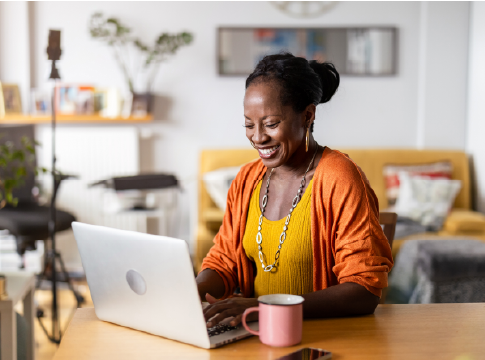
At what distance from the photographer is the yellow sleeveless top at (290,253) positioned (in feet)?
4.22

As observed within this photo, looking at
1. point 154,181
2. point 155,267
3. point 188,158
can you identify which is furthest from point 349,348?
point 188,158

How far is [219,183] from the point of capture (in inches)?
139

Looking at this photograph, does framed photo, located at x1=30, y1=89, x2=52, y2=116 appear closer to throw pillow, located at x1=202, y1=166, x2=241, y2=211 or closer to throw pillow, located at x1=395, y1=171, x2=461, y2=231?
throw pillow, located at x1=202, y1=166, x2=241, y2=211

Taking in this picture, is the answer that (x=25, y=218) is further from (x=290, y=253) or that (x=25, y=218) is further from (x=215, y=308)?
(x=215, y=308)

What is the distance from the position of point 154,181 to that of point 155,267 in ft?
7.34

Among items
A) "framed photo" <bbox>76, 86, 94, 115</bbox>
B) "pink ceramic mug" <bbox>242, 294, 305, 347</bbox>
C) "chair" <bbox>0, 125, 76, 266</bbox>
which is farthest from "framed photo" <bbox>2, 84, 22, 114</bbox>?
"pink ceramic mug" <bbox>242, 294, 305, 347</bbox>

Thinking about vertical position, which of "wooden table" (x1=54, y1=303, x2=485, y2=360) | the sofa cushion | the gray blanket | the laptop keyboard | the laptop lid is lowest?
the gray blanket

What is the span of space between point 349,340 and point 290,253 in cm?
34

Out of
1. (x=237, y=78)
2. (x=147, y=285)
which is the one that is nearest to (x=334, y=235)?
(x=147, y=285)

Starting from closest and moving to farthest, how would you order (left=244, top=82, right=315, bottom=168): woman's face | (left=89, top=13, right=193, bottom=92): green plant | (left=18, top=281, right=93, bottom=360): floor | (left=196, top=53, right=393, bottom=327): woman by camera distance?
(left=196, top=53, right=393, bottom=327): woman
(left=244, top=82, right=315, bottom=168): woman's face
(left=18, top=281, right=93, bottom=360): floor
(left=89, top=13, right=193, bottom=92): green plant

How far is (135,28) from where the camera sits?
12.8 ft

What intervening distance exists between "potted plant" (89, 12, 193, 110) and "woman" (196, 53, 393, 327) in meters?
2.52

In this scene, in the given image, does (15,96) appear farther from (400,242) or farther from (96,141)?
(400,242)

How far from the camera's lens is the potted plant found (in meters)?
3.73
